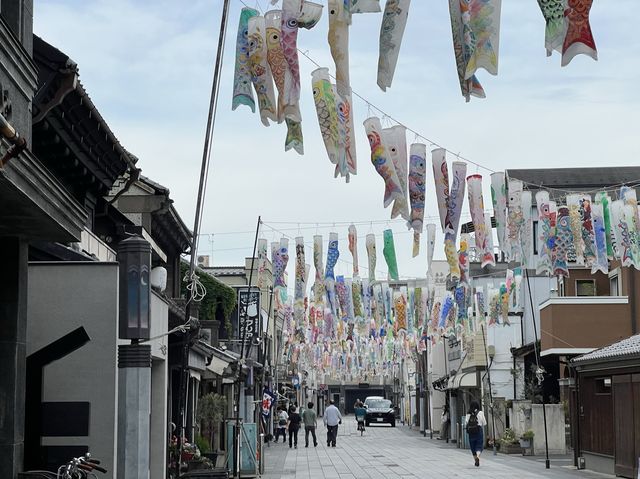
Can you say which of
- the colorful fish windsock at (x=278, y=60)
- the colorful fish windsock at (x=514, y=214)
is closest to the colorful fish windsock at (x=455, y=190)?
the colorful fish windsock at (x=514, y=214)

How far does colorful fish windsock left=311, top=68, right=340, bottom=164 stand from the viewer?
1633cm

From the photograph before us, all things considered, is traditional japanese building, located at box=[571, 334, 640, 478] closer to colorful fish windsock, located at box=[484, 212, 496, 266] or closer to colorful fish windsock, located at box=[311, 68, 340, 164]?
colorful fish windsock, located at box=[484, 212, 496, 266]

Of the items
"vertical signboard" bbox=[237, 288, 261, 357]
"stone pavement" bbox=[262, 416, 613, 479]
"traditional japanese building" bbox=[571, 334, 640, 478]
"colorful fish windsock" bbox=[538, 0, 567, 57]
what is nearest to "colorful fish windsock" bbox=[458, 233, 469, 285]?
"traditional japanese building" bbox=[571, 334, 640, 478]

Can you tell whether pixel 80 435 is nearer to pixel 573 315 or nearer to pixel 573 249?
pixel 573 249

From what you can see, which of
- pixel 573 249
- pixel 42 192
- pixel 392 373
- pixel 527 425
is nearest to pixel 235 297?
pixel 527 425

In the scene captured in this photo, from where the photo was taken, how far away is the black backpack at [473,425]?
103 feet

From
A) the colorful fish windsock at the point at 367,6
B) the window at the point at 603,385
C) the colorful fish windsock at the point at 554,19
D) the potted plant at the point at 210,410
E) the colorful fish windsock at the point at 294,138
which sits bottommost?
the potted plant at the point at 210,410

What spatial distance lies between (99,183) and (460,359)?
38.5 m

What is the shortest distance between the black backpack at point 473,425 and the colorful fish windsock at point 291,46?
18.2m

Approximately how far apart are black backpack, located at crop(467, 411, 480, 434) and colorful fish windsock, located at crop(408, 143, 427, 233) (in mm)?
12978

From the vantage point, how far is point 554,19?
12.0m

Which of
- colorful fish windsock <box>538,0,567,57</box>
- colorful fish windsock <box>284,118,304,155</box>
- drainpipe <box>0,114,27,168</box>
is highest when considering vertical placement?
colorful fish windsock <box>538,0,567,57</box>

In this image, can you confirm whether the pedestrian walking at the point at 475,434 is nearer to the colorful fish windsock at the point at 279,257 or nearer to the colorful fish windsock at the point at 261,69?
the colorful fish windsock at the point at 279,257

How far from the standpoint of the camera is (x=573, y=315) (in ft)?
123
